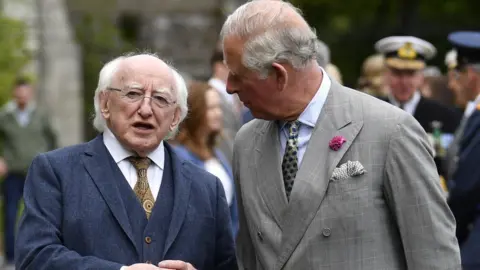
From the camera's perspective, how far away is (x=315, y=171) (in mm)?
5238

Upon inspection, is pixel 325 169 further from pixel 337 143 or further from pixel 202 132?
pixel 202 132

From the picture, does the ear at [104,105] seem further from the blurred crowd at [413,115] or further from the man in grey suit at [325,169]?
the blurred crowd at [413,115]

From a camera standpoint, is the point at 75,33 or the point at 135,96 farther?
the point at 75,33

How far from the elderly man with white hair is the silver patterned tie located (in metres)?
0.58

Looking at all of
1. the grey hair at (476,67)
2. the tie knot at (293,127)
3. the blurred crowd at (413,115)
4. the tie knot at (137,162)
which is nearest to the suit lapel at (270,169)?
the tie knot at (293,127)

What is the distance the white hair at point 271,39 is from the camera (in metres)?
5.23

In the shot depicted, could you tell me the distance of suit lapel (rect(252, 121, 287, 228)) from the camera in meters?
5.36

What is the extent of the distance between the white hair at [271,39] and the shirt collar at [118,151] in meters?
0.75

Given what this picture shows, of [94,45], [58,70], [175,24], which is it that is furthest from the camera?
[175,24]

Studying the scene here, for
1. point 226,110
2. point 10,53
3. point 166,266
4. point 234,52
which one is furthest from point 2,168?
point 234,52

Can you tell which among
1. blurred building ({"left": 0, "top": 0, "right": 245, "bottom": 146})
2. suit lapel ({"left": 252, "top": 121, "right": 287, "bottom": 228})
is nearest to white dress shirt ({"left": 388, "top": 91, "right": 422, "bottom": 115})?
suit lapel ({"left": 252, "top": 121, "right": 287, "bottom": 228})

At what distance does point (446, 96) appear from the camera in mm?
13625

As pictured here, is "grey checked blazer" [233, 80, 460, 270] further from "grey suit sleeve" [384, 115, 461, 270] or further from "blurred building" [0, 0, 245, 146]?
"blurred building" [0, 0, 245, 146]

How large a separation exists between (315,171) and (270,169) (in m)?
0.26
